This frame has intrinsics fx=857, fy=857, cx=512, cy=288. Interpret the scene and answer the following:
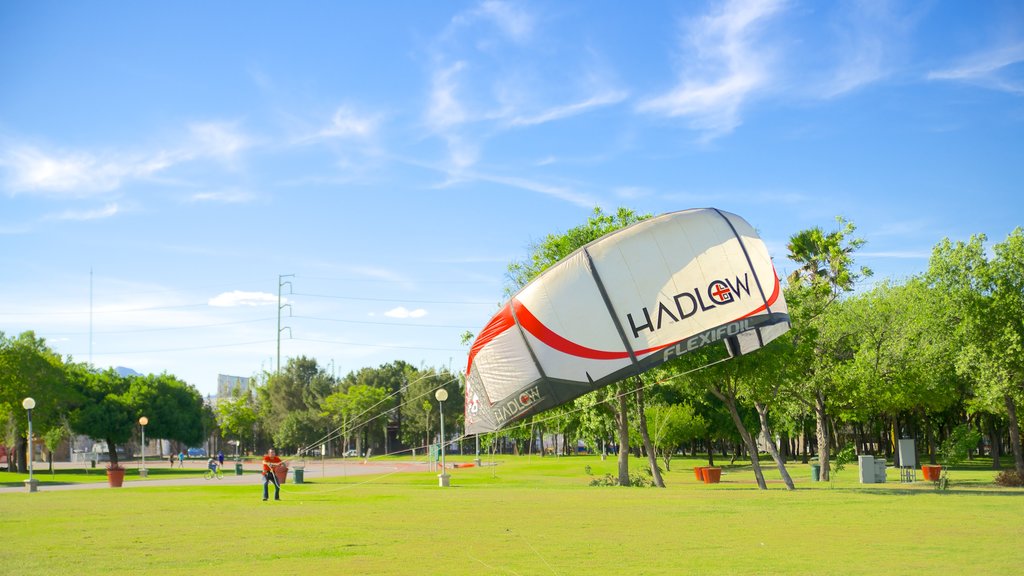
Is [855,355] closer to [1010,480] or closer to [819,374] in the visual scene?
[819,374]

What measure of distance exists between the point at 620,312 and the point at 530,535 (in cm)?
655

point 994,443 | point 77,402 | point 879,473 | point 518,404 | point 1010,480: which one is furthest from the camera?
point 77,402

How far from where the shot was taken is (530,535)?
17.6m

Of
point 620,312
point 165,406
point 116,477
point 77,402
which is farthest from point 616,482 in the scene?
point 165,406

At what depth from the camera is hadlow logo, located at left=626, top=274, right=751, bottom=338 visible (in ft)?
71.7

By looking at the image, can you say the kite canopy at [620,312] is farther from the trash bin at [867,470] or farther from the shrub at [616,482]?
the shrub at [616,482]

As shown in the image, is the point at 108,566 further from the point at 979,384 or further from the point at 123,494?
the point at 979,384

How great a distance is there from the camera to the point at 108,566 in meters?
13.7

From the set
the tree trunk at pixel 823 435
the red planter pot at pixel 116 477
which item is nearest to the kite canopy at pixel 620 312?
the tree trunk at pixel 823 435

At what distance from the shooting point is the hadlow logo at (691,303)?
21.8 metres

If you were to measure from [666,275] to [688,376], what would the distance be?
13243 mm

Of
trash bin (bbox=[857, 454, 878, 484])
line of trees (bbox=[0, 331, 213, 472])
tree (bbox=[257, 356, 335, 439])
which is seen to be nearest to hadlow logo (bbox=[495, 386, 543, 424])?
trash bin (bbox=[857, 454, 878, 484])

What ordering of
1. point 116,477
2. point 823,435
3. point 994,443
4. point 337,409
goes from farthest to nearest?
point 337,409, point 994,443, point 823,435, point 116,477

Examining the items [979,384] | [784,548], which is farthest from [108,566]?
[979,384]
